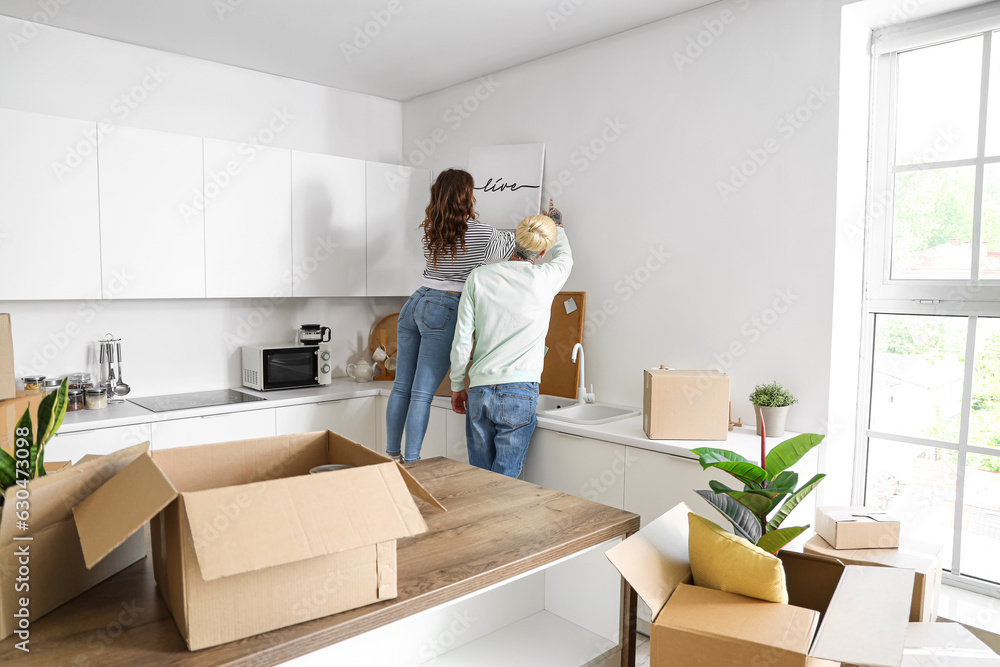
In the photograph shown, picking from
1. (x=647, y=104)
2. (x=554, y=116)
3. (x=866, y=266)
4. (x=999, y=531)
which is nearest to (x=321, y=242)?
(x=554, y=116)

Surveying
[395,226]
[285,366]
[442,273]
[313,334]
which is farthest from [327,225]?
[442,273]

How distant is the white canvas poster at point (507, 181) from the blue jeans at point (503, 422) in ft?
3.88

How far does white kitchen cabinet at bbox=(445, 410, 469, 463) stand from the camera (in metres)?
3.32

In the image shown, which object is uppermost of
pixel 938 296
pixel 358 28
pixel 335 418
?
pixel 358 28

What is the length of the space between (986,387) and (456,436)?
89.0 inches

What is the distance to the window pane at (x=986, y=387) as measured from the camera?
2.43 m

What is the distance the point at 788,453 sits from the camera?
4.82ft

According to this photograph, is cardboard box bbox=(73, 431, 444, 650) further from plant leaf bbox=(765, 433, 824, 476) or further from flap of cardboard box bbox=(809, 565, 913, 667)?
plant leaf bbox=(765, 433, 824, 476)

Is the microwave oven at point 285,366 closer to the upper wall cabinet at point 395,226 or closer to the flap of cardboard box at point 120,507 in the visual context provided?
the upper wall cabinet at point 395,226

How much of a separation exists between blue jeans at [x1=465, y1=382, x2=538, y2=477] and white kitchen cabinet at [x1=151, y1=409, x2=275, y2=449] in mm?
986

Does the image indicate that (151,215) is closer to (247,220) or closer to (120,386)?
(247,220)

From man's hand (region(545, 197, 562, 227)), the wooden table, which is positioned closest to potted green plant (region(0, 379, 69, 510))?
the wooden table

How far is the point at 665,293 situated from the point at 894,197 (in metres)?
1.00

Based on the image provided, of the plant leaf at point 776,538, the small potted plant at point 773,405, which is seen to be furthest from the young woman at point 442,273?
the plant leaf at point 776,538
